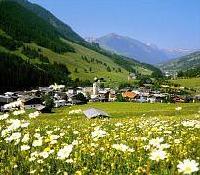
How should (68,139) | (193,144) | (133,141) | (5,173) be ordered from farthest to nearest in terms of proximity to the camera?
(68,139) → (133,141) → (193,144) → (5,173)

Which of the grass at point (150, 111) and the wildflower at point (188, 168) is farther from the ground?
the wildflower at point (188, 168)

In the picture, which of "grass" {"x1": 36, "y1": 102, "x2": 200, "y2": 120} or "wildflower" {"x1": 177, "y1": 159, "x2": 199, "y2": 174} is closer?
"wildflower" {"x1": 177, "y1": 159, "x2": 199, "y2": 174}

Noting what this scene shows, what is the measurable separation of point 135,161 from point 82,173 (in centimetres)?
145

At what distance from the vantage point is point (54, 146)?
9.09m

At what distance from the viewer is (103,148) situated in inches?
334

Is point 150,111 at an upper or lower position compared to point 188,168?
lower

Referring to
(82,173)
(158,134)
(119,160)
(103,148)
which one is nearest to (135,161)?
(119,160)

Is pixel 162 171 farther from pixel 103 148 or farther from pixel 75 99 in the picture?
pixel 75 99

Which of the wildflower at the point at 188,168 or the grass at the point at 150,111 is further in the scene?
the grass at the point at 150,111

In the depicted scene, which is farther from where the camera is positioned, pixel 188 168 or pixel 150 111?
pixel 150 111

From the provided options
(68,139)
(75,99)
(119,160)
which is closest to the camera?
(119,160)

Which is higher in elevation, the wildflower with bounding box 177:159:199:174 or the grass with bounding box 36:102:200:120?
the wildflower with bounding box 177:159:199:174

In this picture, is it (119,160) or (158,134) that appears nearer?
(119,160)

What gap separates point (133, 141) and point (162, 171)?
324 centimetres
